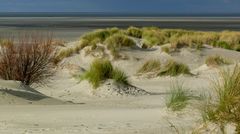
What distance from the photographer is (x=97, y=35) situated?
34000 mm

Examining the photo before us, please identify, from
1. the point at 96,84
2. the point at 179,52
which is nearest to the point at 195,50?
the point at 179,52

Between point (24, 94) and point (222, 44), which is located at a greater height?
point (24, 94)

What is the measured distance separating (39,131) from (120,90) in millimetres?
6995

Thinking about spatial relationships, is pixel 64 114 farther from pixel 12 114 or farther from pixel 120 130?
pixel 120 130

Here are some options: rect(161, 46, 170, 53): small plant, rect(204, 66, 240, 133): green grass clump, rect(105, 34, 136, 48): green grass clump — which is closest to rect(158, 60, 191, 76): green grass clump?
rect(161, 46, 170, 53): small plant

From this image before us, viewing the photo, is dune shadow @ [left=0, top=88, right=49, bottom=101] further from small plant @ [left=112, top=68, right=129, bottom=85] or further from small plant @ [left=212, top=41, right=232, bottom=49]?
small plant @ [left=212, top=41, right=232, bottom=49]

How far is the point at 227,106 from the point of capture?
7.16 meters

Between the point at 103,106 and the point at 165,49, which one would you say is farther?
the point at 165,49

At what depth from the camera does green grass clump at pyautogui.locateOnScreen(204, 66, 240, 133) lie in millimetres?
7044

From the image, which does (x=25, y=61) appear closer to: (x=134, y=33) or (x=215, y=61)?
(x=215, y=61)

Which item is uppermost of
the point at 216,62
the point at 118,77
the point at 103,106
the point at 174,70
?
the point at 103,106

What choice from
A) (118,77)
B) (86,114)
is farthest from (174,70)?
(86,114)

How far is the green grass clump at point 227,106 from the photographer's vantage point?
7044mm

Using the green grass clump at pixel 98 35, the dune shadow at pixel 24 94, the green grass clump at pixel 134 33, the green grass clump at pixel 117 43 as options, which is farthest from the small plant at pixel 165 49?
the dune shadow at pixel 24 94
